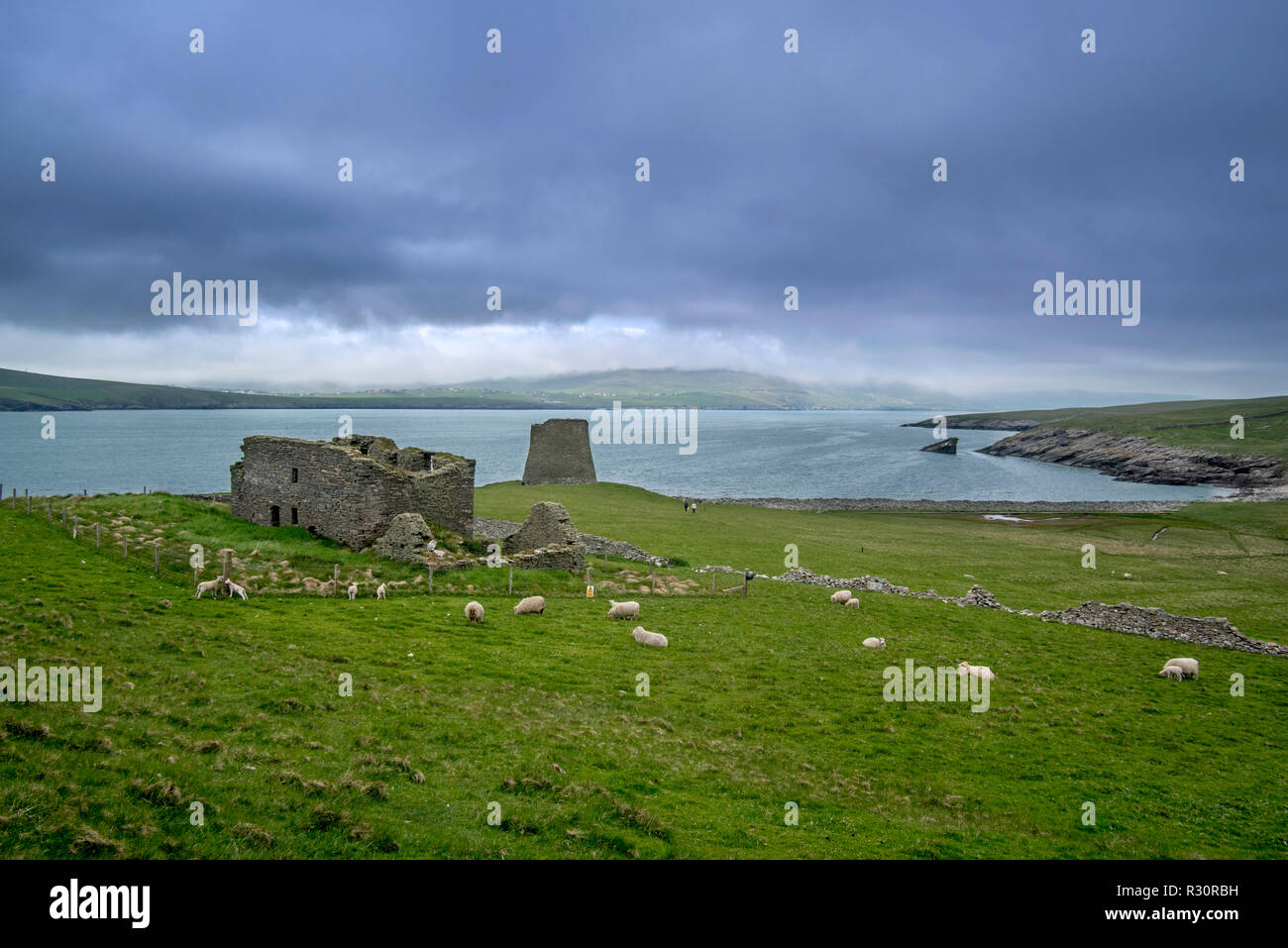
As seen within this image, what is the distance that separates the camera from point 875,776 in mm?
13172

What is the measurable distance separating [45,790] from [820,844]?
985cm

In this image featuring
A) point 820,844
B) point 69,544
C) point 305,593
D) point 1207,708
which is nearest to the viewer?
point 820,844

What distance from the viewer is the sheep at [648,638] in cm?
2125

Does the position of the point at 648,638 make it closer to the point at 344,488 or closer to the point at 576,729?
the point at 576,729

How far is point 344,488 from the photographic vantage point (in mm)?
30031

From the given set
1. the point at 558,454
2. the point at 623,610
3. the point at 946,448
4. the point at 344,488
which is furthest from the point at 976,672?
the point at 946,448

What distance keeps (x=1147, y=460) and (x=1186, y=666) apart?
6224 inches

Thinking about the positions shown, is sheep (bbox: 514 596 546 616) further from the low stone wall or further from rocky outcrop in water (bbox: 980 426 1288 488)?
rocky outcrop in water (bbox: 980 426 1288 488)

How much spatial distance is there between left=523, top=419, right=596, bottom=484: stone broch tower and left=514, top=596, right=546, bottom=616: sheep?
189 ft

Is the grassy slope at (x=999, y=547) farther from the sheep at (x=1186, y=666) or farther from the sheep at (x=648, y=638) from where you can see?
the sheep at (x=648, y=638)

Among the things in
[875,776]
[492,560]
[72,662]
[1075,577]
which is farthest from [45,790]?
[1075,577]

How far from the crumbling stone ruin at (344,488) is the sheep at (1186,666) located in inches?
1108
